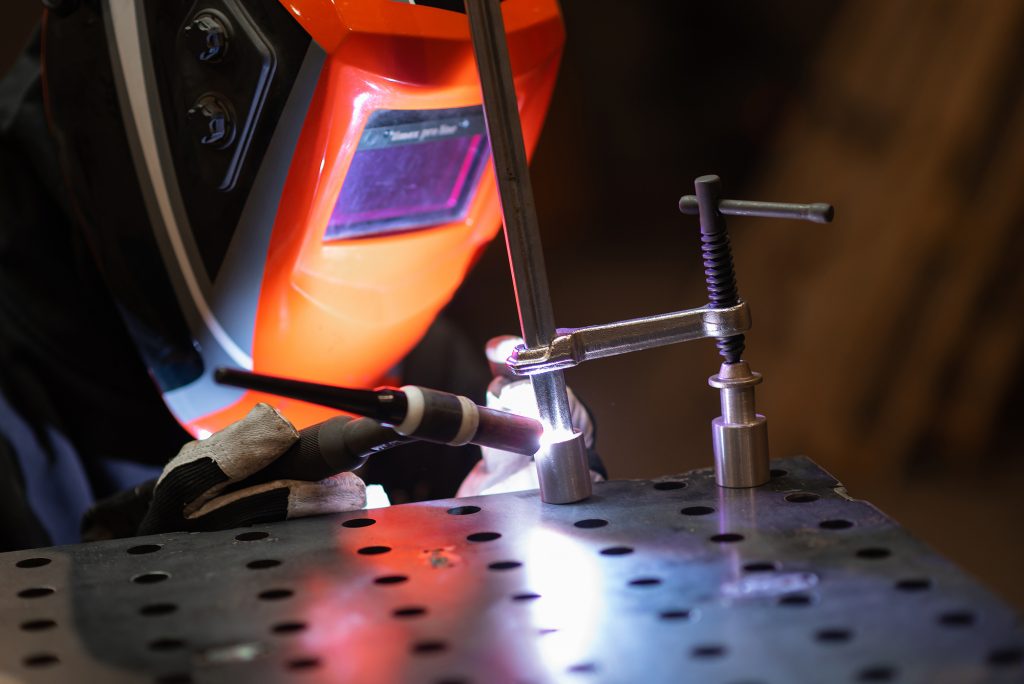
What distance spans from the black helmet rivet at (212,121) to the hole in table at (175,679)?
0.59m

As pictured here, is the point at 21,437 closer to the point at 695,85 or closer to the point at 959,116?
the point at 695,85

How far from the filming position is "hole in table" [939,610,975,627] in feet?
2.13

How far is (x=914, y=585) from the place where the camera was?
2.33 feet

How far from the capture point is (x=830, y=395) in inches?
78.5

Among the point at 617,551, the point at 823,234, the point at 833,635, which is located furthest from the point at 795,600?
the point at 823,234

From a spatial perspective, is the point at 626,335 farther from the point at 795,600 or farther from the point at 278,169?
the point at 278,169

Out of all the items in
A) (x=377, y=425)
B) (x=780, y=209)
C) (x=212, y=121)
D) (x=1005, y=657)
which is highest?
(x=212, y=121)

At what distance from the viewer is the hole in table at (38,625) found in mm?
755

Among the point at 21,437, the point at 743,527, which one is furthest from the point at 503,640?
the point at 21,437

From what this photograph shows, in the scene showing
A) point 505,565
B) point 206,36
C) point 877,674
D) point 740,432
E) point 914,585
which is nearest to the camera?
point 877,674

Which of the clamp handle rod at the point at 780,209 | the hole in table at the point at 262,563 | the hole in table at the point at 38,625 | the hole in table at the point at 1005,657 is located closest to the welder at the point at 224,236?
the hole in table at the point at 262,563

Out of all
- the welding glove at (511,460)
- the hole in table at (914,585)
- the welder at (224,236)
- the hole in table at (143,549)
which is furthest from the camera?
the welding glove at (511,460)

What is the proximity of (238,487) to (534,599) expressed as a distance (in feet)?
1.12

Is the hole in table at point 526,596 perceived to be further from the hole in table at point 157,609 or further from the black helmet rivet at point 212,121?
the black helmet rivet at point 212,121
